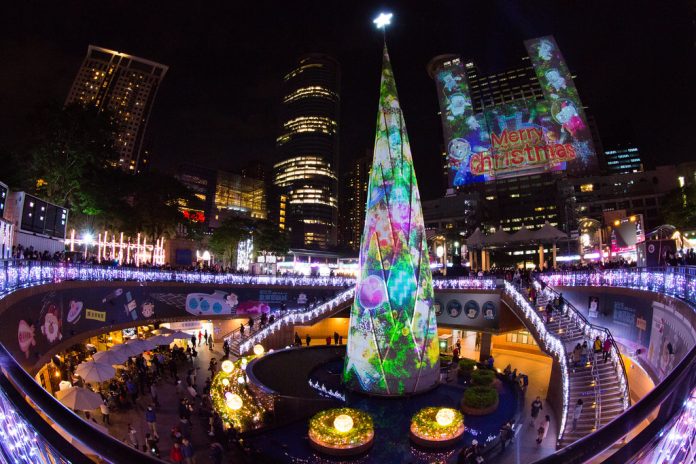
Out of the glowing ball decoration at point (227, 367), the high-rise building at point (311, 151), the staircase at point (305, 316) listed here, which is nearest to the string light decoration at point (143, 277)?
the staircase at point (305, 316)

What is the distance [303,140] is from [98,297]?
149m

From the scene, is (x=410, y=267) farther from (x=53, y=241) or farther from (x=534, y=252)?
(x=534, y=252)

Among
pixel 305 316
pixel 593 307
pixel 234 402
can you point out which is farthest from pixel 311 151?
pixel 234 402

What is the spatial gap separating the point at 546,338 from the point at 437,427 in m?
7.71

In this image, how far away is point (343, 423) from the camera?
12344 mm

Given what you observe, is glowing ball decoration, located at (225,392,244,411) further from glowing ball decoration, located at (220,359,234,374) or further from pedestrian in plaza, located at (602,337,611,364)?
pedestrian in plaza, located at (602,337,611,364)

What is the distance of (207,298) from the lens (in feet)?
93.9

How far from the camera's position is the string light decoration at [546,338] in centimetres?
1422

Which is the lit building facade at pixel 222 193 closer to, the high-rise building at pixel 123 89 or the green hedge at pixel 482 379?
the high-rise building at pixel 123 89

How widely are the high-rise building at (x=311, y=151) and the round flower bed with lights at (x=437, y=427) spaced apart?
132 metres

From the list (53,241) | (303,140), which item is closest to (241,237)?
(53,241)

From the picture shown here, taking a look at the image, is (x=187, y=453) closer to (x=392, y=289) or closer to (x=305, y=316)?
(x=392, y=289)

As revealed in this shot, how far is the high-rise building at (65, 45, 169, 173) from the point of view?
11388 centimetres

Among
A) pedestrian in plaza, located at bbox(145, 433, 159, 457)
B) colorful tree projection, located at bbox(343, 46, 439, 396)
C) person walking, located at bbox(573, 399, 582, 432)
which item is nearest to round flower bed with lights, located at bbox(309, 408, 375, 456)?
colorful tree projection, located at bbox(343, 46, 439, 396)
